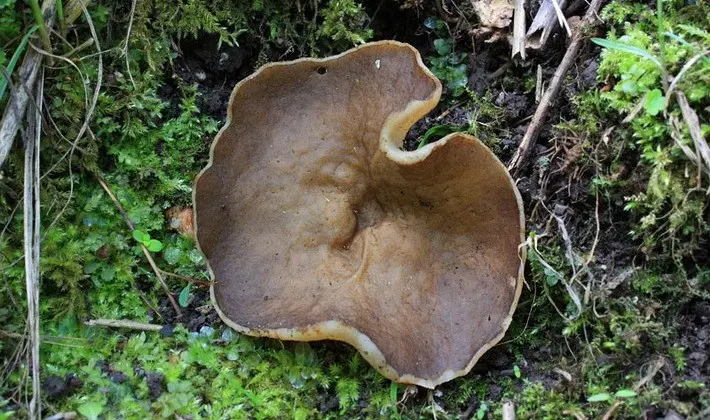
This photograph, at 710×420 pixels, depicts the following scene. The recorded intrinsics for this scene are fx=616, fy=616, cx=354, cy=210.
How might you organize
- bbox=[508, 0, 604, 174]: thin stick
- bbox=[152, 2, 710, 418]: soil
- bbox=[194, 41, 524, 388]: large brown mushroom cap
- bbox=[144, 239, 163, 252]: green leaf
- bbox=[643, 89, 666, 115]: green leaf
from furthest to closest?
1. bbox=[144, 239, 163, 252]: green leaf
2. bbox=[508, 0, 604, 174]: thin stick
3. bbox=[194, 41, 524, 388]: large brown mushroom cap
4. bbox=[152, 2, 710, 418]: soil
5. bbox=[643, 89, 666, 115]: green leaf

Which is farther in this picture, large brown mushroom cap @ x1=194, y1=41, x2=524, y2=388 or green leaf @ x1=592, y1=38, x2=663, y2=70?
large brown mushroom cap @ x1=194, y1=41, x2=524, y2=388

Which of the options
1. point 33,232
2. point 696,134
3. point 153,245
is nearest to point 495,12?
point 696,134

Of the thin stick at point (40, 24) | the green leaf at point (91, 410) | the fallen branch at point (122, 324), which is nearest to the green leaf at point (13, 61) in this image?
the thin stick at point (40, 24)

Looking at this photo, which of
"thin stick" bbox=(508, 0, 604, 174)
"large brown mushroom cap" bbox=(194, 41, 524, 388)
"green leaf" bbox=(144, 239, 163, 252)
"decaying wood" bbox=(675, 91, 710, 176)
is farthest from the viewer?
"green leaf" bbox=(144, 239, 163, 252)

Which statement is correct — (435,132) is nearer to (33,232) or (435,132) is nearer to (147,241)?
(147,241)

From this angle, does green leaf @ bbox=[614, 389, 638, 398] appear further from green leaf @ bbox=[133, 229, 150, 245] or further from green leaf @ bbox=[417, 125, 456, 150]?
green leaf @ bbox=[133, 229, 150, 245]

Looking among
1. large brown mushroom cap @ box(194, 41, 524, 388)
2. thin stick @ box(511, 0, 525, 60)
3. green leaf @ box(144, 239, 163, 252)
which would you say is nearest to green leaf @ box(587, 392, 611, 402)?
large brown mushroom cap @ box(194, 41, 524, 388)

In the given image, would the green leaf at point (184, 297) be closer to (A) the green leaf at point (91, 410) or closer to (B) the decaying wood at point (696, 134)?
(A) the green leaf at point (91, 410)
